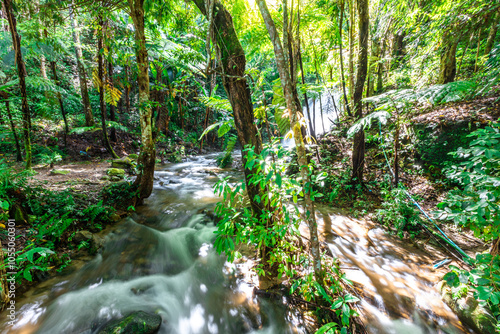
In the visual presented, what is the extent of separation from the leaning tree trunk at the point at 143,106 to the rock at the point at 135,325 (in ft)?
8.90

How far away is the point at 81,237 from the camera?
306cm

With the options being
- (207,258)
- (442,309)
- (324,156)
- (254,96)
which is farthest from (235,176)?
(442,309)

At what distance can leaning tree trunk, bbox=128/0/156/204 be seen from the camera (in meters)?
3.46

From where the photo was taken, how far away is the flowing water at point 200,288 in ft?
6.84

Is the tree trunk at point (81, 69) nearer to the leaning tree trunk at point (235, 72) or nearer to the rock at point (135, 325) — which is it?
the leaning tree trunk at point (235, 72)

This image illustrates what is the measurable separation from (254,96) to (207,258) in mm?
2651

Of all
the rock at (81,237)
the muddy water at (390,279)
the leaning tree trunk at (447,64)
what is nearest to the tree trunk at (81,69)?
the rock at (81,237)

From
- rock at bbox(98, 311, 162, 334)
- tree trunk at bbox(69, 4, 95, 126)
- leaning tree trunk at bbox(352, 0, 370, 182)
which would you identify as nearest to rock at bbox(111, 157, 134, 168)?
tree trunk at bbox(69, 4, 95, 126)

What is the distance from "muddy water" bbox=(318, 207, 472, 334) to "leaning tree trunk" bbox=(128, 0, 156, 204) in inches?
153

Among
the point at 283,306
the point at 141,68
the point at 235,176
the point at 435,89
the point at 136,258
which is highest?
the point at 141,68

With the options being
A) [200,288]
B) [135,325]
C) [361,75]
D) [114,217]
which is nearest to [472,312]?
[200,288]

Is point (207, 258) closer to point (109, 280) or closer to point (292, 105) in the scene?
point (109, 280)

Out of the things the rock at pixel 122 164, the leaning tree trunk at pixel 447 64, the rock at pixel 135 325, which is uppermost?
the leaning tree trunk at pixel 447 64

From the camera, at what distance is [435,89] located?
2.97 m
